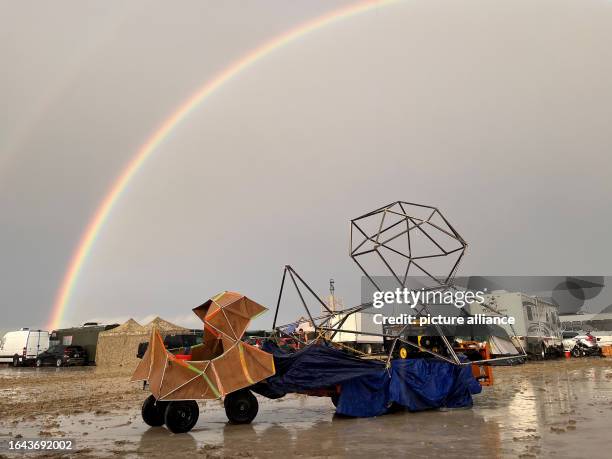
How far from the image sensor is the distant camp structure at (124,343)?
39.0 metres

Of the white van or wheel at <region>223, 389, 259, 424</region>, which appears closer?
wheel at <region>223, 389, 259, 424</region>

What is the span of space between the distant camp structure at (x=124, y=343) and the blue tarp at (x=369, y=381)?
2905 cm

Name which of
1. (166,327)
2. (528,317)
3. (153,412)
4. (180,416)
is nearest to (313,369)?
(180,416)

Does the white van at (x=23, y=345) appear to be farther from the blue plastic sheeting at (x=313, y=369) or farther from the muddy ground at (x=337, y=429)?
the blue plastic sheeting at (x=313, y=369)

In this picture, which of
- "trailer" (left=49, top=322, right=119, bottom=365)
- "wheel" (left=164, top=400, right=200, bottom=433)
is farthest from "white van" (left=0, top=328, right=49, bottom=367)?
"wheel" (left=164, top=400, right=200, bottom=433)

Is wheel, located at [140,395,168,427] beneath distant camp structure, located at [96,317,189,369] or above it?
beneath

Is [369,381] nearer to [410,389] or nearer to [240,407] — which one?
[410,389]

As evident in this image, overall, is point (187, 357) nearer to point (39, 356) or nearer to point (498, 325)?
point (498, 325)

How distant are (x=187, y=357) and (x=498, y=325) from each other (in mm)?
22682

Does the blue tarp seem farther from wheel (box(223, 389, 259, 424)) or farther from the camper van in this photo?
the camper van

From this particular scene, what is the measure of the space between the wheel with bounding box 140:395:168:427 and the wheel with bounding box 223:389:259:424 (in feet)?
4.48

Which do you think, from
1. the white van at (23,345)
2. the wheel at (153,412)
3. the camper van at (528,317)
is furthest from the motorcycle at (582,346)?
the white van at (23,345)

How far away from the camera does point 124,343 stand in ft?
129

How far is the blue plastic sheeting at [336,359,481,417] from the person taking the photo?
1187 centimetres
